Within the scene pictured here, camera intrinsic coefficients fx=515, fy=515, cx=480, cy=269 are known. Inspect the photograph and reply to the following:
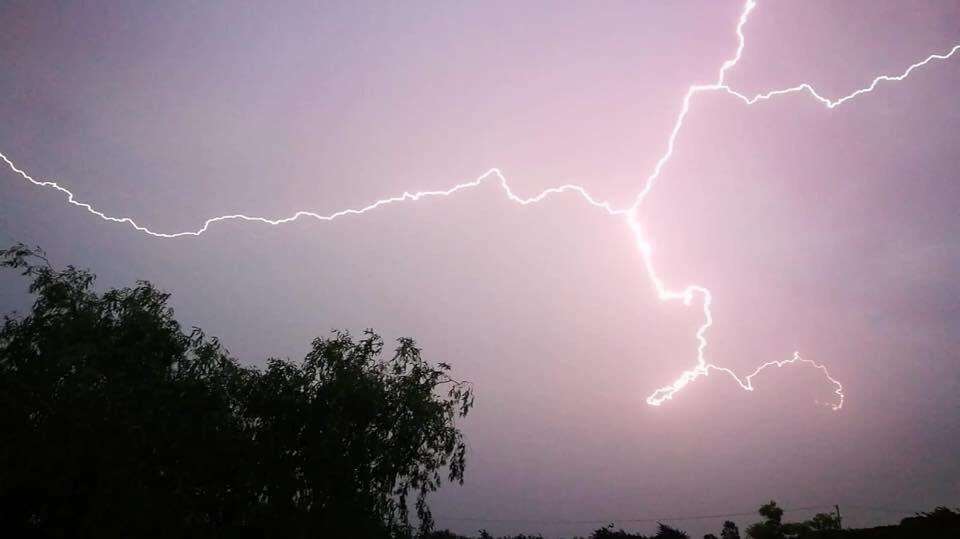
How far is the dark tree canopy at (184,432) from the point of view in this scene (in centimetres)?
1148

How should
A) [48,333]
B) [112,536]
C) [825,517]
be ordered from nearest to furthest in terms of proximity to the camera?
1. [112,536]
2. [48,333]
3. [825,517]

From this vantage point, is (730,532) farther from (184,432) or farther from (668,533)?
(184,432)

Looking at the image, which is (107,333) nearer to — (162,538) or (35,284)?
(35,284)

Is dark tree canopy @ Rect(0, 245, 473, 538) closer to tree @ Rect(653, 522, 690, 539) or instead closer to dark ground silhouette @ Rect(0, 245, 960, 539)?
dark ground silhouette @ Rect(0, 245, 960, 539)

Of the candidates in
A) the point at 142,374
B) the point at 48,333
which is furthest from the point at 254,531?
the point at 48,333

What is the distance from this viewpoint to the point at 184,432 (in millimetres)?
12570

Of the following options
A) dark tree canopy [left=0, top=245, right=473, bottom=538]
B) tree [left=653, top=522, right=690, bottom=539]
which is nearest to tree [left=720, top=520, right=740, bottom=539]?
tree [left=653, top=522, right=690, bottom=539]

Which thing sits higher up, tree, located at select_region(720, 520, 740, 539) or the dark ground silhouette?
the dark ground silhouette

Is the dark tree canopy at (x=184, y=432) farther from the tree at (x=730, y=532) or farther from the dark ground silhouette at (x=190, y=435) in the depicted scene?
the tree at (x=730, y=532)

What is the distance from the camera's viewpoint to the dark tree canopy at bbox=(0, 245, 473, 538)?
37.7 feet

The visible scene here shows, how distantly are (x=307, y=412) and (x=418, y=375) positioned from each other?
10.3 feet

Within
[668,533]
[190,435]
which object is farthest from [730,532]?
[190,435]

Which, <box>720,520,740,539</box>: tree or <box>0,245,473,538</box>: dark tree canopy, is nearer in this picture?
<box>0,245,473,538</box>: dark tree canopy

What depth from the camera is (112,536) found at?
36.6ft
